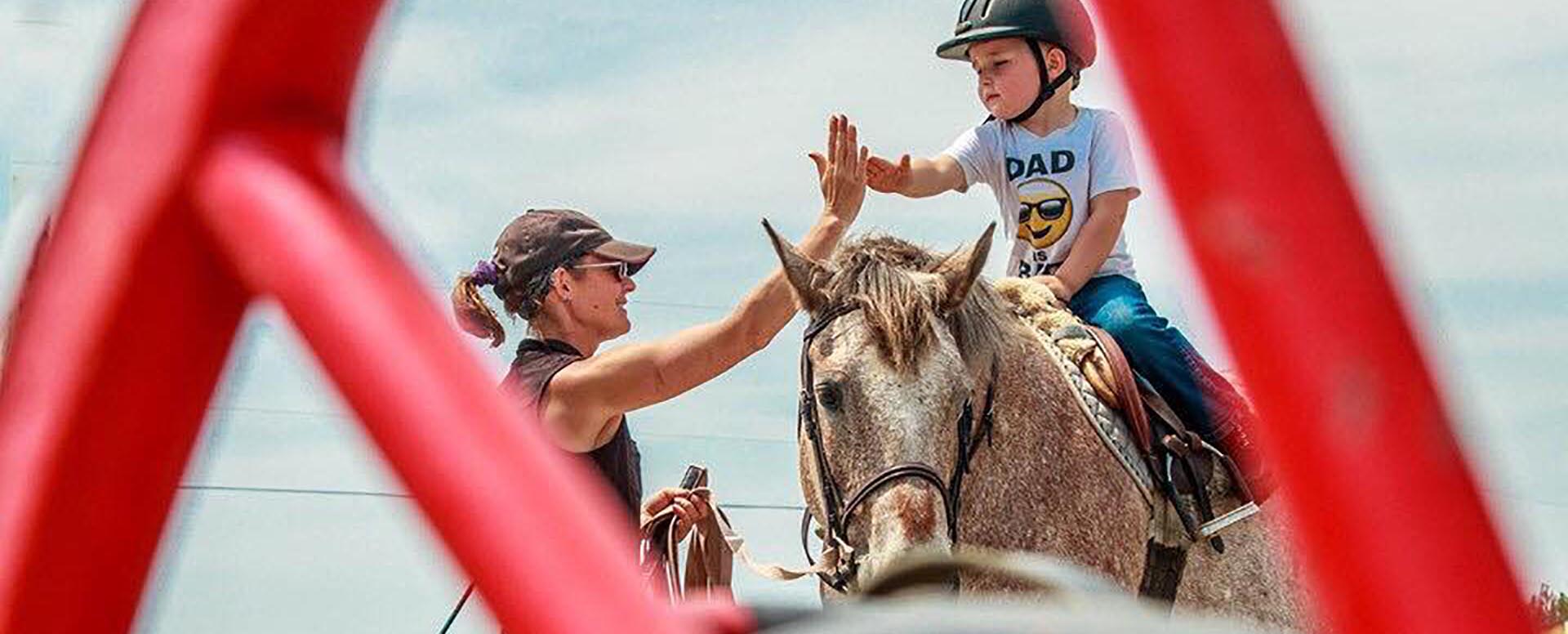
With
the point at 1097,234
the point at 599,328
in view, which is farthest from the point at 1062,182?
the point at 599,328

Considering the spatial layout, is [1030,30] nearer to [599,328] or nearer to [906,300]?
[906,300]

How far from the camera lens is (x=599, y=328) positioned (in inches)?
161

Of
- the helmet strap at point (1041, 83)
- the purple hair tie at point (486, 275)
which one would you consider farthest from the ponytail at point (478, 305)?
the helmet strap at point (1041, 83)

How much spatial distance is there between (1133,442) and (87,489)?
4.14 meters

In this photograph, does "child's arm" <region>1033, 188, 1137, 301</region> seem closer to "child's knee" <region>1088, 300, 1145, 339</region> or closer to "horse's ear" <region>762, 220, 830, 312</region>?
"child's knee" <region>1088, 300, 1145, 339</region>

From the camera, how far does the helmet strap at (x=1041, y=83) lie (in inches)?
202

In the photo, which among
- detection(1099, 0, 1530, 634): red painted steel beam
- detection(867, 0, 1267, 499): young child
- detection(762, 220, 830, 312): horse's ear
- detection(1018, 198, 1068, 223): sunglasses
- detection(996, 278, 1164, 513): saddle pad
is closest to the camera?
detection(1099, 0, 1530, 634): red painted steel beam

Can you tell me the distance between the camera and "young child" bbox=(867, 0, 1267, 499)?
5023 mm

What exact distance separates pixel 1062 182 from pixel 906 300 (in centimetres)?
73

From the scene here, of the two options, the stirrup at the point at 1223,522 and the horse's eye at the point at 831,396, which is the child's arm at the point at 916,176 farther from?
the stirrup at the point at 1223,522

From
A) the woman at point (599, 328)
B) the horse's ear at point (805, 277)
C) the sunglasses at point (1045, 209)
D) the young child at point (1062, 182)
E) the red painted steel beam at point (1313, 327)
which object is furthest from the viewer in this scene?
the sunglasses at point (1045, 209)

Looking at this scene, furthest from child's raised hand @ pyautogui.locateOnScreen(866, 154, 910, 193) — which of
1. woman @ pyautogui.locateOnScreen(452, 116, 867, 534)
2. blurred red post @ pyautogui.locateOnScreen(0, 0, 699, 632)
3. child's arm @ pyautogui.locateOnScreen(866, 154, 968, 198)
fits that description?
blurred red post @ pyautogui.locateOnScreen(0, 0, 699, 632)

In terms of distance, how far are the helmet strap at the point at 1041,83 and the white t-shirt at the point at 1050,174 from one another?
1.6 inches

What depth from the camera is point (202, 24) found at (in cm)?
90
